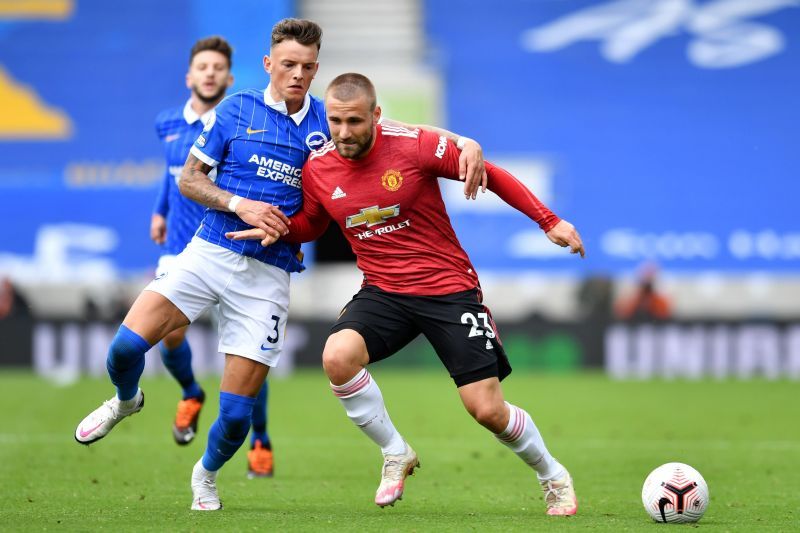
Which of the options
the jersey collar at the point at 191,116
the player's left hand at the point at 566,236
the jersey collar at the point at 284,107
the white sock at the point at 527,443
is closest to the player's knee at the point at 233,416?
the white sock at the point at 527,443

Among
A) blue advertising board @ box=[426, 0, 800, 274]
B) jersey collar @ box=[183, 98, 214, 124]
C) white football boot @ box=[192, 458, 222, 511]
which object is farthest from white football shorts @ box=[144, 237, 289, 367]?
blue advertising board @ box=[426, 0, 800, 274]

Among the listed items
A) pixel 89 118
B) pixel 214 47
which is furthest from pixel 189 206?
pixel 89 118

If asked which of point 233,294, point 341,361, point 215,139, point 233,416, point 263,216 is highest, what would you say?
point 215,139

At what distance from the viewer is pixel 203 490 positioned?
733cm

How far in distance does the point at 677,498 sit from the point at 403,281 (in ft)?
6.14

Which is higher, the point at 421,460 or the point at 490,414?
the point at 490,414

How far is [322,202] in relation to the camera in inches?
281

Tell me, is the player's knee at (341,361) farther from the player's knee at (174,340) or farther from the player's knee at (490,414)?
the player's knee at (174,340)

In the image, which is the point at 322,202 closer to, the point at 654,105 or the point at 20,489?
the point at 20,489

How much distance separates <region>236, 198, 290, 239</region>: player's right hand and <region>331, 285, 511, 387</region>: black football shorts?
607mm

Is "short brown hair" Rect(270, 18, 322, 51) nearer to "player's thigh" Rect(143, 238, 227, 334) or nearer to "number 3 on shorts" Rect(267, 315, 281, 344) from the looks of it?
"player's thigh" Rect(143, 238, 227, 334)

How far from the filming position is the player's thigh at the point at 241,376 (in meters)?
7.27

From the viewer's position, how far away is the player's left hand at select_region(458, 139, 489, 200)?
270 inches

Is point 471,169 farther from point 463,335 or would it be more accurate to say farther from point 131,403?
point 131,403
